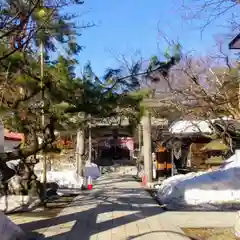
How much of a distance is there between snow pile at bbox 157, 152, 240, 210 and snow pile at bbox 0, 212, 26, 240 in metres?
6.37

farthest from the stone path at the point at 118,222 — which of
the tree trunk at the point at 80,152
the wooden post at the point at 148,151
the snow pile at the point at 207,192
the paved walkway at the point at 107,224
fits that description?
the tree trunk at the point at 80,152

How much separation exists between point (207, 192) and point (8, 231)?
313 inches

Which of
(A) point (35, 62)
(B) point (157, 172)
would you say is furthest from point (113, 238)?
(B) point (157, 172)

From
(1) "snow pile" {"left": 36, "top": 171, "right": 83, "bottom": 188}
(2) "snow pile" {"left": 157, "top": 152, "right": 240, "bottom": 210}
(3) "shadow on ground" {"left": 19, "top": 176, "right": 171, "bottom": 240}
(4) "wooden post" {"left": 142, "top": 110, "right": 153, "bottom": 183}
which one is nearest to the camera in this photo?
(3) "shadow on ground" {"left": 19, "top": 176, "right": 171, "bottom": 240}

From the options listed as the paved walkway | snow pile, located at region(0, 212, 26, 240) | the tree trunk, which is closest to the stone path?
the paved walkway

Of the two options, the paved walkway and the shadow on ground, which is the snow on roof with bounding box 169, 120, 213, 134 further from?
the paved walkway

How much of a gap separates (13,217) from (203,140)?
49.9 feet

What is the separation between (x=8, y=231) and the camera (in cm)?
659

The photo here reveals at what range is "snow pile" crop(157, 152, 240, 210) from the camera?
42.3 ft

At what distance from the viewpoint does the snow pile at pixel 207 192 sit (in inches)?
508

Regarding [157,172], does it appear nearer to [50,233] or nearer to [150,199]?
[150,199]

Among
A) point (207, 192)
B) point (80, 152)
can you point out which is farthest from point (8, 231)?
point (80, 152)

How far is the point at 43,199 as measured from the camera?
13.1 meters

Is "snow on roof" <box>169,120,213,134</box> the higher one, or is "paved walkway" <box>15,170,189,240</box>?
"snow on roof" <box>169,120,213,134</box>
